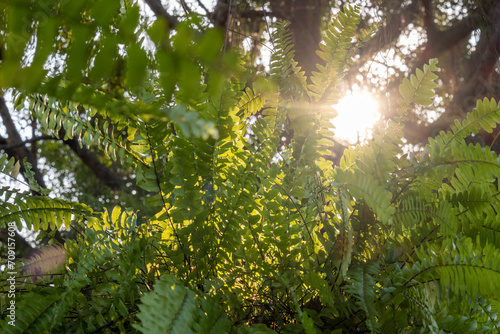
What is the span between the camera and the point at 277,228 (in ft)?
2.00

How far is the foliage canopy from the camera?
19.6 inches

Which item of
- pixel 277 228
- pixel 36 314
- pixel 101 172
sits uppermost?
pixel 101 172

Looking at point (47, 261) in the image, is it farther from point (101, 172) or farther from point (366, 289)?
point (101, 172)

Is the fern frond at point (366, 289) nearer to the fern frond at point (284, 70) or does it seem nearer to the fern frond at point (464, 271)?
the fern frond at point (464, 271)

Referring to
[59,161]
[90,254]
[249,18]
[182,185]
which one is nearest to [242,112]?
[182,185]

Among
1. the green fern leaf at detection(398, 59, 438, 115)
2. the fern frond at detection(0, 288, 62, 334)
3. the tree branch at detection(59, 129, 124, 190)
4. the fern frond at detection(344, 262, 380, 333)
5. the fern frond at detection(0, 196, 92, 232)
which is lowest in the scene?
the fern frond at detection(0, 288, 62, 334)

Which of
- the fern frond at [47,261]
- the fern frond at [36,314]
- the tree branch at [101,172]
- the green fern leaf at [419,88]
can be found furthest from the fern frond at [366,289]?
the tree branch at [101,172]

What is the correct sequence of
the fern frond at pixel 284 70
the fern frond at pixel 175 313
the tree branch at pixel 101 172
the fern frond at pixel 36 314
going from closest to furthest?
the fern frond at pixel 175 313
the fern frond at pixel 36 314
the fern frond at pixel 284 70
the tree branch at pixel 101 172

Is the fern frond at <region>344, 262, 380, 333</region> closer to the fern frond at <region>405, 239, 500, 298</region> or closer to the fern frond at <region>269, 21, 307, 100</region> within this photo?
the fern frond at <region>405, 239, 500, 298</region>

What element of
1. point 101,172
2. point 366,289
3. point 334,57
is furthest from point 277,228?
point 101,172

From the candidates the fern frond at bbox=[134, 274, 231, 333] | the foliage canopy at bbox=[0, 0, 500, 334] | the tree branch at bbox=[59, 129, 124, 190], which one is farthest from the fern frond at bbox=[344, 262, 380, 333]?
the tree branch at bbox=[59, 129, 124, 190]

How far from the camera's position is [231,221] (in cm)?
60

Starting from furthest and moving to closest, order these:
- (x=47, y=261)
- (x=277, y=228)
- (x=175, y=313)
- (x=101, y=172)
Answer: (x=101, y=172), (x=47, y=261), (x=277, y=228), (x=175, y=313)

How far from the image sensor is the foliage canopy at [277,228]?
1.63 feet
